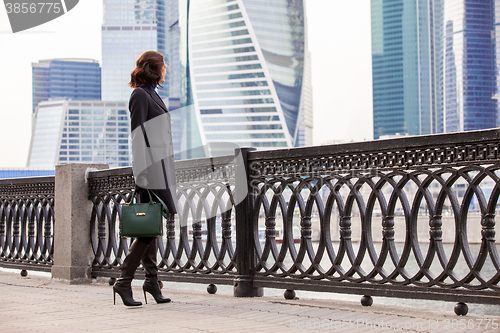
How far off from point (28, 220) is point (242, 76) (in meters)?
141

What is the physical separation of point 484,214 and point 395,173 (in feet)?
2.28

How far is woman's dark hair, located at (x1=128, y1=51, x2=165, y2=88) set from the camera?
4641mm

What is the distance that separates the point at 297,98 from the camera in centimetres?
15000

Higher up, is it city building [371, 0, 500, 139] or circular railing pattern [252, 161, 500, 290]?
city building [371, 0, 500, 139]

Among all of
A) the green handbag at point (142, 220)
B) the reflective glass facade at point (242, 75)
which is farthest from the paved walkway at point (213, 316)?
the reflective glass facade at point (242, 75)

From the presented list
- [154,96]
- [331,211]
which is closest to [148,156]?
[154,96]

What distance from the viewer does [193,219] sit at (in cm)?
553

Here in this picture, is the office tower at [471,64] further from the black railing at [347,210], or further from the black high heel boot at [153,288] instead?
the black high heel boot at [153,288]

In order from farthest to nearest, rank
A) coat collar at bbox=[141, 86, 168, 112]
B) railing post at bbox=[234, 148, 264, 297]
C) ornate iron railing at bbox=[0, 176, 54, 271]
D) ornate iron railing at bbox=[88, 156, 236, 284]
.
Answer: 1. ornate iron railing at bbox=[0, 176, 54, 271]
2. ornate iron railing at bbox=[88, 156, 236, 284]
3. railing post at bbox=[234, 148, 264, 297]
4. coat collar at bbox=[141, 86, 168, 112]

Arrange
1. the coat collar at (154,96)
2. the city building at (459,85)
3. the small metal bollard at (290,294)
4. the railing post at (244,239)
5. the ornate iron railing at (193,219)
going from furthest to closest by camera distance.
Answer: the city building at (459,85) → the ornate iron railing at (193,219) → the railing post at (244,239) → the small metal bollard at (290,294) → the coat collar at (154,96)

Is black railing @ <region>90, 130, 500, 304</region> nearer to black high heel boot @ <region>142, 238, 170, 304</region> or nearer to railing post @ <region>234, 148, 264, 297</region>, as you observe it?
railing post @ <region>234, 148, 264, 297</region>

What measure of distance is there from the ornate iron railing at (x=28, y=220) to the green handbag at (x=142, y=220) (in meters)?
2.97

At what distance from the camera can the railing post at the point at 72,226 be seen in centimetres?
640

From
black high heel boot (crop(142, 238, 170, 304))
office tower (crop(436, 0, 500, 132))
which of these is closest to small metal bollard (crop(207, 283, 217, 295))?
black high heel boot (crop(142, 238, 170, 304))
